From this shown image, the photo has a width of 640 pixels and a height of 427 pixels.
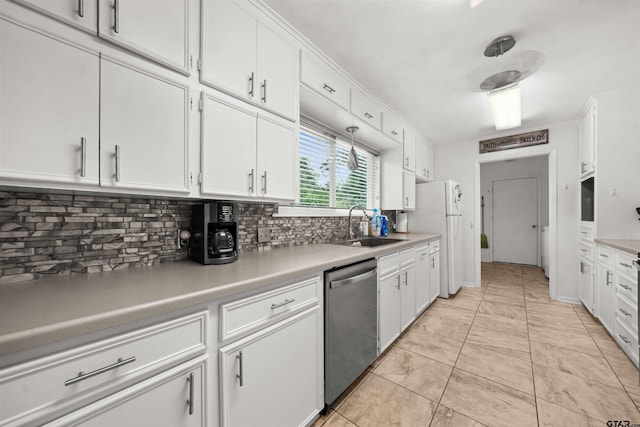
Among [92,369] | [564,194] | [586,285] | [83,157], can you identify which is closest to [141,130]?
[83,157]

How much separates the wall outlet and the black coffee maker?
402mm

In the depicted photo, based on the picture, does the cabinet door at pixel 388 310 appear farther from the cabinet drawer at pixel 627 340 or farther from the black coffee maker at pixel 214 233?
the cabinet drawer at pixel 627 340

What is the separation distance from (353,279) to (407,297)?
3.64 feet

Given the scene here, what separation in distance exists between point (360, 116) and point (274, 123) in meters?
1.15

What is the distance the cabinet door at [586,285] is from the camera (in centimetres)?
278

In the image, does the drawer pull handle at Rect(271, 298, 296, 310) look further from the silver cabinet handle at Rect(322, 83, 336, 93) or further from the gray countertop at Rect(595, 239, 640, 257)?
the gray countertop at Rect(595, 239, 640, 257)

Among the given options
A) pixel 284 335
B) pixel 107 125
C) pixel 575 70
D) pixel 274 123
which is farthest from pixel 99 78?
pixel 575 70

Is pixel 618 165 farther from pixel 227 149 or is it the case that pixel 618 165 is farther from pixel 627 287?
pixel 227 149

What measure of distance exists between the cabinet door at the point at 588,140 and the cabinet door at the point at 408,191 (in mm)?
1876

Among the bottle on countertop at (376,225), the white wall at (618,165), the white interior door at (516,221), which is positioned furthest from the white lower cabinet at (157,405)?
the white interior door at (516,221)

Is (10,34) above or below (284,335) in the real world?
above

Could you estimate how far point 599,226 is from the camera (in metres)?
2.62

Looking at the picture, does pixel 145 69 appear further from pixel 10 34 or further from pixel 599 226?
pixel 599 226

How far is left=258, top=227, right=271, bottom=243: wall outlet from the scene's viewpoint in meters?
1.79
